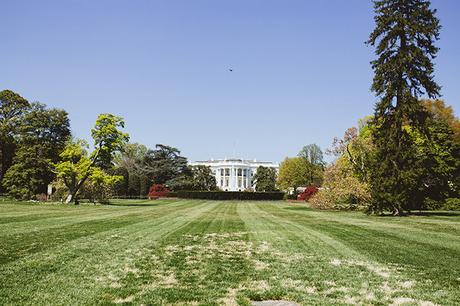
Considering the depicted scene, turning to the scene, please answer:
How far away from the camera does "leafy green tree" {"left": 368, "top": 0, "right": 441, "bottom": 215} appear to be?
27.2 meters

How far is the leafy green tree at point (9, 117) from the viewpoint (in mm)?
48875

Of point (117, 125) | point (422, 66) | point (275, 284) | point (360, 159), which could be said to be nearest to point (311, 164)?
point (360, 159)

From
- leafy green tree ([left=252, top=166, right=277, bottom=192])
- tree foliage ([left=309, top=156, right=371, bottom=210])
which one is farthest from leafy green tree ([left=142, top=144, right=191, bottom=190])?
tree foliage ([left=309, top=156, right=371, bottom=210])

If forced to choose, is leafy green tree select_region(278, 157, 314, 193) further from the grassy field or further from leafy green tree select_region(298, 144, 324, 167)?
the grassy field

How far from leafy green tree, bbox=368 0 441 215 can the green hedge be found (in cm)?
5281

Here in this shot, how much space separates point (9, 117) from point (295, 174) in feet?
196

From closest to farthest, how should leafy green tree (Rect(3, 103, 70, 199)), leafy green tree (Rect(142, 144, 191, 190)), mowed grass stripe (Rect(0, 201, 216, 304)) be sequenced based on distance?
1. mowed grass stripe (Rect(0, 201, 216, 304))
2. leafy green tree (Rect(3, 103, 70, 199))
3. leafy green tree (Rect(142, 144, 191, 190))

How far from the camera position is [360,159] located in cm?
3928

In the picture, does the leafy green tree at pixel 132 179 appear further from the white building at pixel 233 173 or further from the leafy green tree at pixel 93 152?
the white building at pixel 233 173

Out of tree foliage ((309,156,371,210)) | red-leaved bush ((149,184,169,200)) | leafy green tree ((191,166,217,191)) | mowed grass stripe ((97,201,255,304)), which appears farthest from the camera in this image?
leafy green tree ((191,166,217,191))

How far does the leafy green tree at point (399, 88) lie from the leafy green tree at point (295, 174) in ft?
203

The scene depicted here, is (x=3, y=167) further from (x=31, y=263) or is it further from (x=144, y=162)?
(x=31, y=263)

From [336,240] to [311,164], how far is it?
3254 inches

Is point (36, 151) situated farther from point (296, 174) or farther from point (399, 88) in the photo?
point (296, 174)
